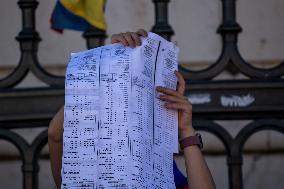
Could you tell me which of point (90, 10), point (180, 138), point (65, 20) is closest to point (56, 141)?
point (180, 138)

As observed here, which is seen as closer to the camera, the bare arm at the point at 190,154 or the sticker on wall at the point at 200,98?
Result: the bare arm at the point at 190,154

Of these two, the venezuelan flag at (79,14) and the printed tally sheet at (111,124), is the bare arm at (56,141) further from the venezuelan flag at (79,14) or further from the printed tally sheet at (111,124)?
the venezuelan flag at (79,14)

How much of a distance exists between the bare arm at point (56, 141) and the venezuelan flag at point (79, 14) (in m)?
1.68

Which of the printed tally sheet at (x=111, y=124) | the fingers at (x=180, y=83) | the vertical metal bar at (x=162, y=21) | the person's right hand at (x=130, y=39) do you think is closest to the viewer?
the printed tally sheet at (x=111, y=124)

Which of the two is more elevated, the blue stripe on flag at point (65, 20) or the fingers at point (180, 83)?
the blue stripe on flag at point (65, 20)

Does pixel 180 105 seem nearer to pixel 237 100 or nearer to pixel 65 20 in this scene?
pixel 237 100

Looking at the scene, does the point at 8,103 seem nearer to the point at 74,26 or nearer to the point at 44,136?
the point at 44,136

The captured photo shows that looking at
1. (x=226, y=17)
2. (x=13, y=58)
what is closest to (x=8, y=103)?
(x=226, y=17)

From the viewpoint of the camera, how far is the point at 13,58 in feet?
16.8

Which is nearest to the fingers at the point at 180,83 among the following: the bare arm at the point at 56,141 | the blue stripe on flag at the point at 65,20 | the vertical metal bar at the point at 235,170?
the bare arm at the point at 56,141

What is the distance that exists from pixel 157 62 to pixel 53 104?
165 centimetres

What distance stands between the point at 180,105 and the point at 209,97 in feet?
5.01

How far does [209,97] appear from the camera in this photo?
3621 millimetres

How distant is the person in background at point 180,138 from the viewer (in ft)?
6.79
